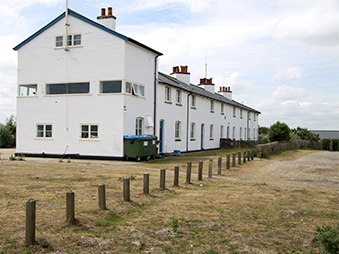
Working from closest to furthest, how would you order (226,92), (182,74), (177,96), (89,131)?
(89,131), (177,96), (182,74), (226,92)

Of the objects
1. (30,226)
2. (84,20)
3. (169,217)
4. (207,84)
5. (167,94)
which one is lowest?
(169,217)

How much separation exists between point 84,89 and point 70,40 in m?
3.73

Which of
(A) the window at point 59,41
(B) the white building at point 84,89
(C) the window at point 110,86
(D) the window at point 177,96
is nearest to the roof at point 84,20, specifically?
(B) the white building at point 84,89

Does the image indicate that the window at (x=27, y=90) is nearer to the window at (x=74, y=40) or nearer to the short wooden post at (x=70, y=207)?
the window at (x=74, y=40)

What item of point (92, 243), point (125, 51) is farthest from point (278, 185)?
point (125, 51)

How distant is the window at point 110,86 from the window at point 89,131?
248 cm

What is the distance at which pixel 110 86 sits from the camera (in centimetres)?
2030

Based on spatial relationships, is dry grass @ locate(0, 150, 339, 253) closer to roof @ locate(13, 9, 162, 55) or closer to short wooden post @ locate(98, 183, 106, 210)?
short wooden post @ locate(98, 183, 106, 210)

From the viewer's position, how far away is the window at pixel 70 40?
69.5 feet

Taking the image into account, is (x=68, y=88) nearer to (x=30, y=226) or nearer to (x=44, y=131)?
(x=44, y=131)

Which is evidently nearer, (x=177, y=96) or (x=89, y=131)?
(x=89, y=131)

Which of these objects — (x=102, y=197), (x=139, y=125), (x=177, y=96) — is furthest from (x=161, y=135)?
(x=102, y=197)

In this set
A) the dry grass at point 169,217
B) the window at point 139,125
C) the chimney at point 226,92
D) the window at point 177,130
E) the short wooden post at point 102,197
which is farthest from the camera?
the chimney at point 226,92

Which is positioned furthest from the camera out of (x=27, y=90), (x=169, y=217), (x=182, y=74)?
(x=182, y=74)
